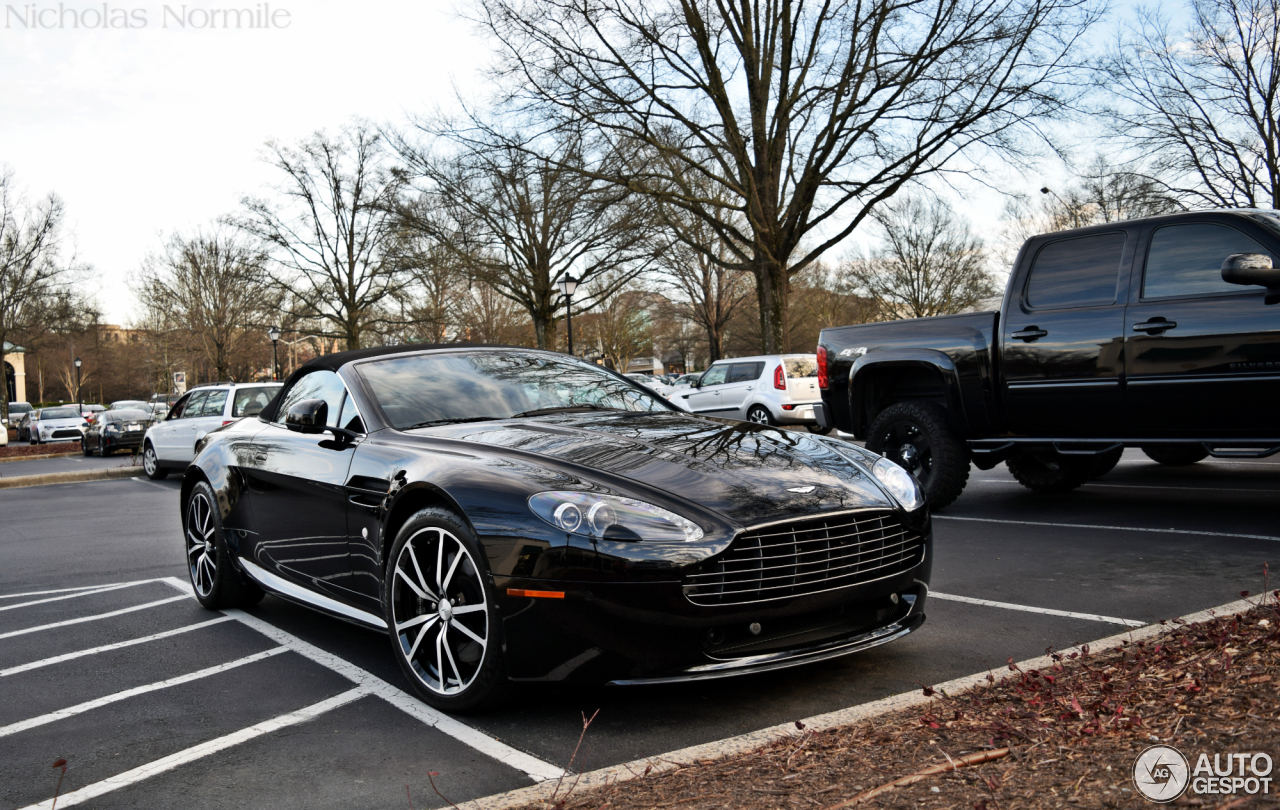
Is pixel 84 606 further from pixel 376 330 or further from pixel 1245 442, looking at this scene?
pixel 376 330

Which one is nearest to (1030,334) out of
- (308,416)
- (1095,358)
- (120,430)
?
→ (1095,358)

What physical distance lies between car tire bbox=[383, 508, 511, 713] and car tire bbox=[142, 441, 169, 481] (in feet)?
48.4

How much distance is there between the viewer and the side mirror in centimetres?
460

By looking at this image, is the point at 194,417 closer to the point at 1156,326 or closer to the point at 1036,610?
the point at 1156,326

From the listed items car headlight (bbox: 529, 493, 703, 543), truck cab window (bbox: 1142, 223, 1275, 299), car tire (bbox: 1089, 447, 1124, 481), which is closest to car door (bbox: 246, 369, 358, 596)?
car headlight (bbox: 529, 493, 703, 543)

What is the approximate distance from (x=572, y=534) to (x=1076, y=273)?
538 centimetres

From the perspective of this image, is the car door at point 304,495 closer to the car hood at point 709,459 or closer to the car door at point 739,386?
the car hood at point 709,459

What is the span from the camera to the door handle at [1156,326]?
654 centimetres

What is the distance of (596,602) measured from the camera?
3.28 meters

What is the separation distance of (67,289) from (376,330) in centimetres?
1158

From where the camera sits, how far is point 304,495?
471cm

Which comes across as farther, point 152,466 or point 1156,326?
point 152,466

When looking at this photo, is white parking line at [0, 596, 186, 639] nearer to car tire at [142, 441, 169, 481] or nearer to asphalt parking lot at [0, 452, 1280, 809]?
asphalt parking lot at [0, 452, 1280, 809]

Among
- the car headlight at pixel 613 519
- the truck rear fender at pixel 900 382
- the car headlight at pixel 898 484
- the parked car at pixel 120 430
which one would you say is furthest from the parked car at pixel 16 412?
the car headlight at pixel 898 484
